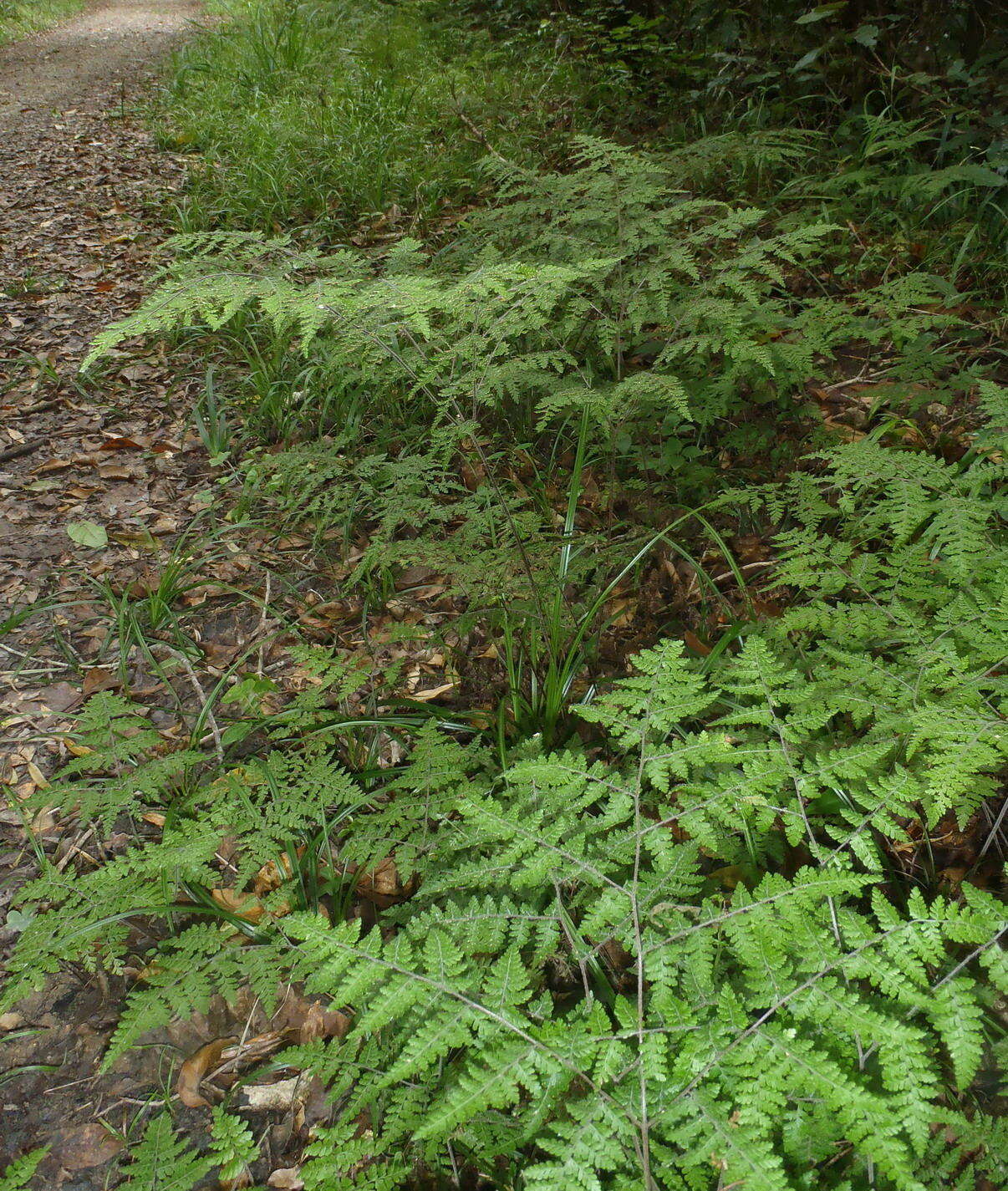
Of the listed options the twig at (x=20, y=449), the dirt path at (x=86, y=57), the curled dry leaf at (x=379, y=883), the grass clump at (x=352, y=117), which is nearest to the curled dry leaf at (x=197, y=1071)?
the curled dry leaf at (x=379, y=883)

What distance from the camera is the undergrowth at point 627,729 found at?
3.91 feet

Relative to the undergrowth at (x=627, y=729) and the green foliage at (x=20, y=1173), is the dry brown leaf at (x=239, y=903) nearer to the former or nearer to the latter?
the undergrowth at (x=627, y=729)

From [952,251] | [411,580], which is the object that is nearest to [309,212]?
[411,580]

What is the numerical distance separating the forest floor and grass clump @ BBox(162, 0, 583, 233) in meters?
0.70

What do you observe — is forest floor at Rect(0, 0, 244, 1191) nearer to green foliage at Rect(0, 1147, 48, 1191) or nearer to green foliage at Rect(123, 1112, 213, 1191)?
green foliage at Rect(0, 1147, 48, 1191)

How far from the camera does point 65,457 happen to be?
3932mm

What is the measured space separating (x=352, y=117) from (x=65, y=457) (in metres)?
4.36

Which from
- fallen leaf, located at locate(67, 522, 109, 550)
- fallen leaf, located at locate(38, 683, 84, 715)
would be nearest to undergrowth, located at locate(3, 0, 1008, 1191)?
fallen leaf, located at locate(38, 683, 84, 715)

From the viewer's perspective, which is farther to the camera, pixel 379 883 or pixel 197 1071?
pixel 379 883

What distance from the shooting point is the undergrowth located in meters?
1.19

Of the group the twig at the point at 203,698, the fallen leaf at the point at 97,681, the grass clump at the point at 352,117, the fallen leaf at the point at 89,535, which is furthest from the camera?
the grass clump at the point at 352,117

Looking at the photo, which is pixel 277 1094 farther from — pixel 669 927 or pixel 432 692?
pixel 432 692

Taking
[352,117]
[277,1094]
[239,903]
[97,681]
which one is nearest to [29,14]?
[352,117]

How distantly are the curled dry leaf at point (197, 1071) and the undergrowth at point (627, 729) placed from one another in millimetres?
88
